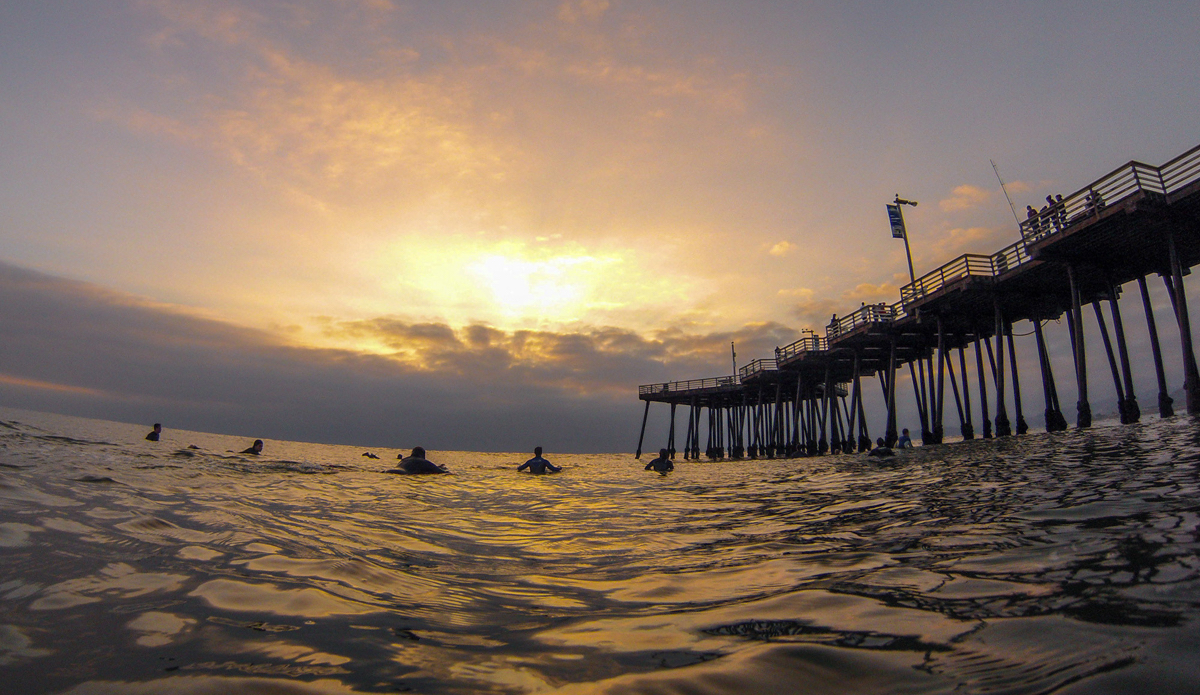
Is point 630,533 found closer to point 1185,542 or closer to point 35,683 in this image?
point 1185,542

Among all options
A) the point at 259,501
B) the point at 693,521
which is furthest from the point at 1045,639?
the point at 259,501

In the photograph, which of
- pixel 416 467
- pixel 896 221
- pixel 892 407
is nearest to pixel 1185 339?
pixel 892 407

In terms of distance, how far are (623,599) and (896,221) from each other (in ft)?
95.6

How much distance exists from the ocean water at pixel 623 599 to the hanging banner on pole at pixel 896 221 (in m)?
23.5

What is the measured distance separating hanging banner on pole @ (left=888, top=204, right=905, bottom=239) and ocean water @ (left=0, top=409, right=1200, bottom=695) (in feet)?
77.1

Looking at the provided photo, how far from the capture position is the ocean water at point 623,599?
64.2 inches

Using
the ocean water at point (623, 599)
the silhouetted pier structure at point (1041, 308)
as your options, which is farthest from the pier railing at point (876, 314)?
the ocean water at point (623, 599)

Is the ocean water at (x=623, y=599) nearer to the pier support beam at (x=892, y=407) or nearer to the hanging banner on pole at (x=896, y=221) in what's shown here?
the pier support beam at (x=892, y=407)

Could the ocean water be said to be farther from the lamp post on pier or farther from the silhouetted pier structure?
the lamp post on pier

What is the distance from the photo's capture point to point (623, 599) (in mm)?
2900

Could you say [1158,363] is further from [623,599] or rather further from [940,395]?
[623,599]

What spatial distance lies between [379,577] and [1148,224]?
20.6m

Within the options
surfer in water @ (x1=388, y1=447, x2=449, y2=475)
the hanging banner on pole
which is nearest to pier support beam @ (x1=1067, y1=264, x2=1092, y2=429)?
the hanging banner on pole

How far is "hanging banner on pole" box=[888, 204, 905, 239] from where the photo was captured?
26.4m
